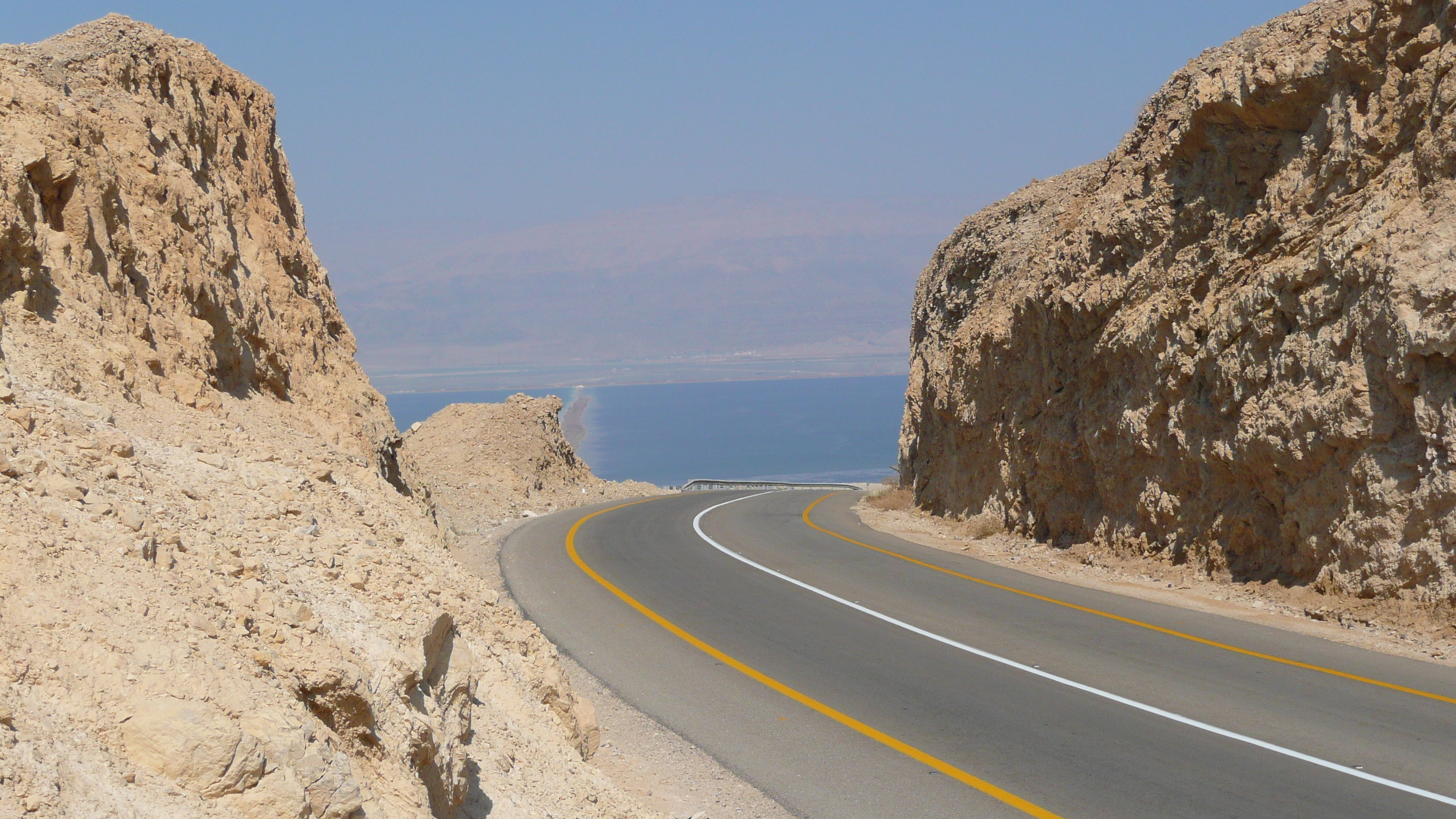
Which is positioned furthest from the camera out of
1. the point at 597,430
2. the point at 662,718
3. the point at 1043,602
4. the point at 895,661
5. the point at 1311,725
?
the point at 597,430

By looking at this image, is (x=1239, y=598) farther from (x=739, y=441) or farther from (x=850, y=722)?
(x=739, y=441)

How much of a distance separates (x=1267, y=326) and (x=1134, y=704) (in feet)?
22.9

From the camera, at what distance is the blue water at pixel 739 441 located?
103 m

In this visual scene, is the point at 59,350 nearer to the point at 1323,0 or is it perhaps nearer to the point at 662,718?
the point at 662,718

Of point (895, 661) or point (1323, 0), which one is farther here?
point (1323, 0)

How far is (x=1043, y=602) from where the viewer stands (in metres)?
13.2

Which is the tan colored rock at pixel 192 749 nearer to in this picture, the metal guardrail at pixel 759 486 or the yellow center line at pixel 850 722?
the yellow center line at pixel 850 722

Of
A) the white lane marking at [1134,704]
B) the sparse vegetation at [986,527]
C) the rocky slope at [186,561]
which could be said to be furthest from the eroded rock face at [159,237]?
the sparse vegetation at [986,527]

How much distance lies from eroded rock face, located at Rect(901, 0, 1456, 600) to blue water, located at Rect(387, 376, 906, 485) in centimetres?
5879

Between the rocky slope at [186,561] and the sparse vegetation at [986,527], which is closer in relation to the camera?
the rocky slope at [186,561]

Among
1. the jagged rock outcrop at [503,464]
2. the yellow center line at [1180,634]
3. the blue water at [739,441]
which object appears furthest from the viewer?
the blue water at [739,441]

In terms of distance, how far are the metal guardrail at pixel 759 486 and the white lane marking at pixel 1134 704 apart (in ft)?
88.4

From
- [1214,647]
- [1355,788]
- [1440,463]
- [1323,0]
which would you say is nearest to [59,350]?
[1355,788]

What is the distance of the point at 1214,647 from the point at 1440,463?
10.2 feet
